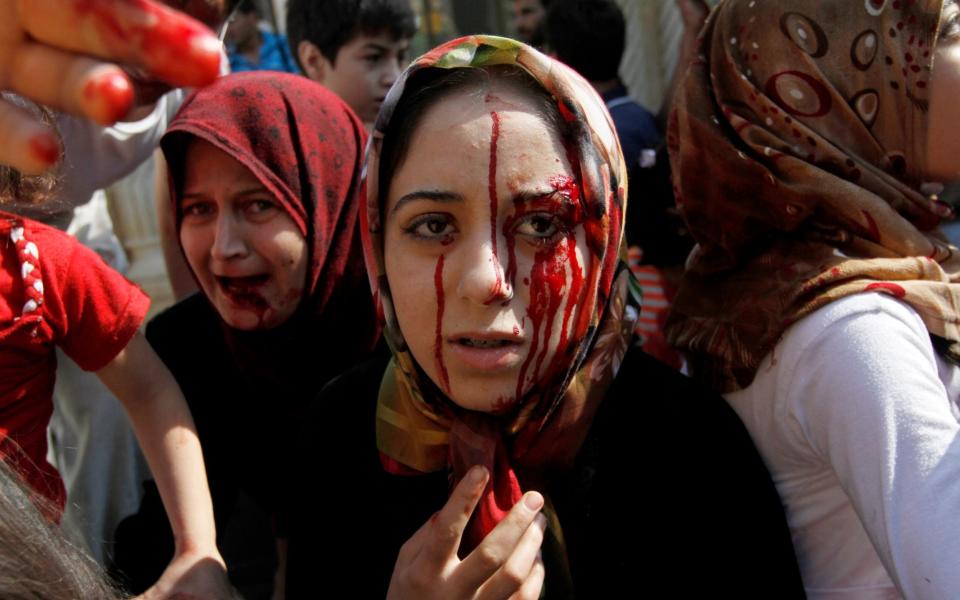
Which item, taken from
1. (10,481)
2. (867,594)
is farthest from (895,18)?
(10,481)

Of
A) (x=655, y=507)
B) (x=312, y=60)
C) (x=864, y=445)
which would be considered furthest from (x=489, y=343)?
(x=312, y=60)

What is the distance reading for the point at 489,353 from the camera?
164cm

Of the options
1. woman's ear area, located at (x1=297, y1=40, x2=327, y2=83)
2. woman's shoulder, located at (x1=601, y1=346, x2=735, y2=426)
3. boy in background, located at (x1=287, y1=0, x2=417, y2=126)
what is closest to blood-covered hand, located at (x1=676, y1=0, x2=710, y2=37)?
boy in background, located at (x1=287, y1=0, x2=417, y2=126)

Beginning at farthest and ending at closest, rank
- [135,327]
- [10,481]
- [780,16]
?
[135,327] → [780,16] → [10,481]

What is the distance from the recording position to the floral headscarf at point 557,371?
1.69m

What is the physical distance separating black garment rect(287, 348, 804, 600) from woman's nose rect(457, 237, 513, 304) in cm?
34

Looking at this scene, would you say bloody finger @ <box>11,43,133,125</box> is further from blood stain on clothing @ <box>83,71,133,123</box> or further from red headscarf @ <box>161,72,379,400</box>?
red headscarf @ <box>161,72,379,400</box>

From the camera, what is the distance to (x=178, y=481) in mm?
2029

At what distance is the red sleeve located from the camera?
192 cm

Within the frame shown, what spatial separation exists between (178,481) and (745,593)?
3.83ft

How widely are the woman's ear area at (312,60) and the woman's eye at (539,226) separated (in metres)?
2.50

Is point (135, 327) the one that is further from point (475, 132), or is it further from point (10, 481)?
point (475, 132)

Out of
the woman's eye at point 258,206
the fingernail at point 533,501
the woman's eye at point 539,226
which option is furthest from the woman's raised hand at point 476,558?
the woman's eye at point 258,206

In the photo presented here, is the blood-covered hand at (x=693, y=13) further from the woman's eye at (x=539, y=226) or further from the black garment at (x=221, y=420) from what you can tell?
the woman's eye at (x=539, y=226)
